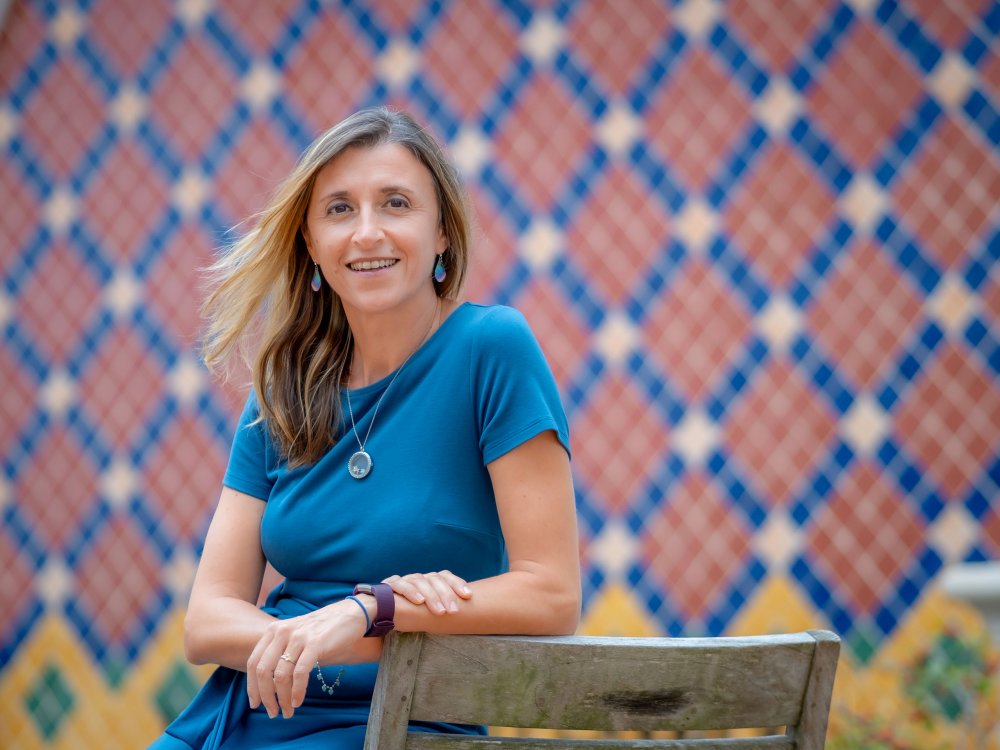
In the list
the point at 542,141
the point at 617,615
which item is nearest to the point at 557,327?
the point at 542,141

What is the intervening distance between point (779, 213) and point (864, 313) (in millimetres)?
394

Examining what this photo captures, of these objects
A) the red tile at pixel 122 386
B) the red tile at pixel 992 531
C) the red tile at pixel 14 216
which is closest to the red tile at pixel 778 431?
the red tile at pixel 992 531

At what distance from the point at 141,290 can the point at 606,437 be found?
5.60ft

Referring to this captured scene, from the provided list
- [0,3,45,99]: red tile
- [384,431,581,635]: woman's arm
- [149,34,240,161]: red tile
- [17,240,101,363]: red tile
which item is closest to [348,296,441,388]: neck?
A: [384,431,581,635]: woman's arm

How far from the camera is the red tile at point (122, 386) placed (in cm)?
404

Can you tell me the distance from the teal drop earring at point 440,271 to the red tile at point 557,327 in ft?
6.24

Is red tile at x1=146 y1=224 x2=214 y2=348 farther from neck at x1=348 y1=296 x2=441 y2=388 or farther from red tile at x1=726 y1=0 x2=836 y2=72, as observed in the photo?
neck at x1=348 y1=296 x2=441 y2=388

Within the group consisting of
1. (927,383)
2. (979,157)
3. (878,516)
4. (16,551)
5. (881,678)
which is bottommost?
(881,678)

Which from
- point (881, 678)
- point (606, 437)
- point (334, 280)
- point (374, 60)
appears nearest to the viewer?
point (334, 280)

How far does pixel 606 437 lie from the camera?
362 cm

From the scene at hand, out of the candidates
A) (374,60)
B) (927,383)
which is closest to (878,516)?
(927,383)

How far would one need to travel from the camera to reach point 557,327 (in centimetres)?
370

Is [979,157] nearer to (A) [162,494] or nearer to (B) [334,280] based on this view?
(B) [334,280]

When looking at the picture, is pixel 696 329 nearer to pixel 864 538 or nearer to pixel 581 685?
pixel 864 538
